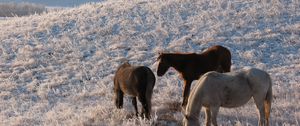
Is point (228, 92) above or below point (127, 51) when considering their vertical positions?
above

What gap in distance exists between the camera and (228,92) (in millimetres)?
8594

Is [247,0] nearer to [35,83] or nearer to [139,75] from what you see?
[35,83]

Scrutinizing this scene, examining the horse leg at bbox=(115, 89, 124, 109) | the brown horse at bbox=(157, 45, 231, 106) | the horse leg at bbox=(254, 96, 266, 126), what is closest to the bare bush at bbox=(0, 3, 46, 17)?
the brown horse at bbox=(157, 45, 231, 106)

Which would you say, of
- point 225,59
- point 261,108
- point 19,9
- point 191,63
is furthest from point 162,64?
point 19,9

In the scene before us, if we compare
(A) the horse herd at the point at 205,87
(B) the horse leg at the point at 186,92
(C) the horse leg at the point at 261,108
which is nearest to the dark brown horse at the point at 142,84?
(A) the horse herd at the point at 205,87

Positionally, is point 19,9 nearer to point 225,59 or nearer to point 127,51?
point 127,51

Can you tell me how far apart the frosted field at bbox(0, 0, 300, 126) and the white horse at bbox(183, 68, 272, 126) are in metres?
0.56

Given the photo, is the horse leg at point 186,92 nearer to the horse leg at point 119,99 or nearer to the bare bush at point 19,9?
the horse leg at point 119,99

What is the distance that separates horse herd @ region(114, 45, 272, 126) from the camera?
837 cm

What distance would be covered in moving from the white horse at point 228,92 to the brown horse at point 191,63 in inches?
94.1

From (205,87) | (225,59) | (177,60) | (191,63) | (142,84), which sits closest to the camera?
(205,87)

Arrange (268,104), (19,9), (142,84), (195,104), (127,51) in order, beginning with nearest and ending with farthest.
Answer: (195,104), (268,104), (142,84), (127,51), (19,9)

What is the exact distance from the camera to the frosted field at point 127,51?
11.2m

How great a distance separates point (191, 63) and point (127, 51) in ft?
23.7
